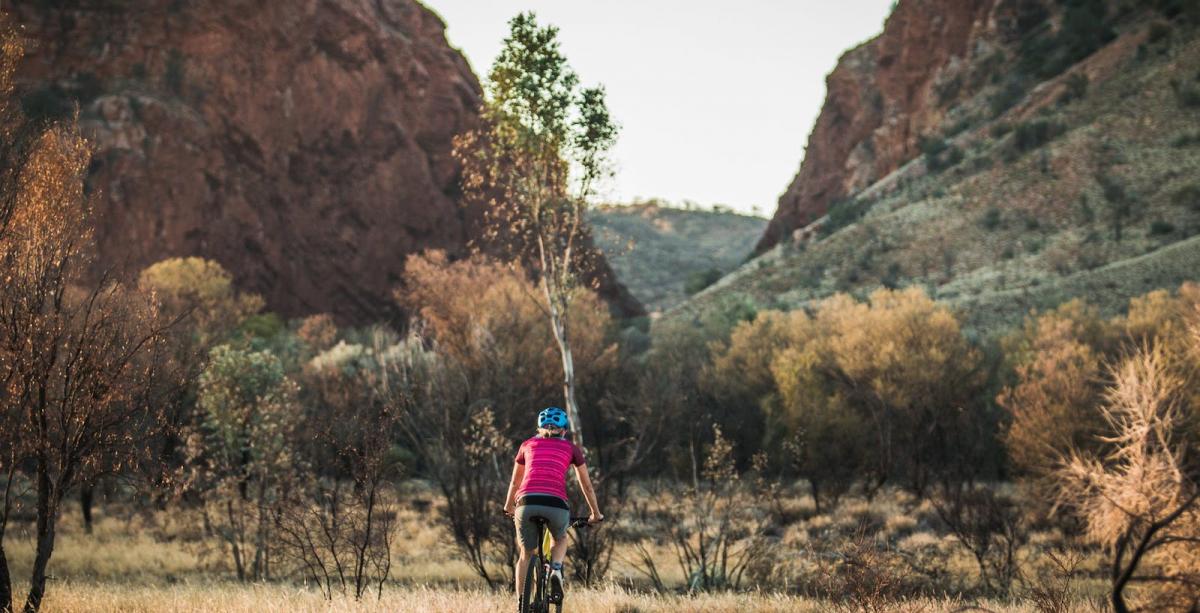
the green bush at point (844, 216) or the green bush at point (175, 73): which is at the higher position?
the green bush at point (175, 73)

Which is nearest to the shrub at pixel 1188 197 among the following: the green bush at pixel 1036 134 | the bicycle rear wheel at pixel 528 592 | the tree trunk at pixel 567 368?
the green bush at pixel 1036 134

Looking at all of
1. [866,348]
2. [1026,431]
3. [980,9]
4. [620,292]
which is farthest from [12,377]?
[980,9]

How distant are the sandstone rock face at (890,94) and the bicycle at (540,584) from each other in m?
96.9

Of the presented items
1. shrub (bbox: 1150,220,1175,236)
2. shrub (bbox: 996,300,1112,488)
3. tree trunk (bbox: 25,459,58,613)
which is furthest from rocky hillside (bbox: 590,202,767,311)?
tree trunk (bbox: 25,459,58,613)

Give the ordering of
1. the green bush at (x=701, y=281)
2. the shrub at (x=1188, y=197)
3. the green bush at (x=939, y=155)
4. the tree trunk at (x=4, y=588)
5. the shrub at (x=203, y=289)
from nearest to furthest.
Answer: the tree trunk at (x=4, y=588), the shrub at (x=203, y=289), the shrub at (x=1188, y=197), the green bush at (x=939, y=155), the green bush at (x=701, y=281)

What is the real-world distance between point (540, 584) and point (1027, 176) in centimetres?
6521

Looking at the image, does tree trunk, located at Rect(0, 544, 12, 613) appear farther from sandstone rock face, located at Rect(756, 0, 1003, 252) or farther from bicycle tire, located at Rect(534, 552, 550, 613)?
sandstone rock face, located at Rect(756, 0, 1003, 252)

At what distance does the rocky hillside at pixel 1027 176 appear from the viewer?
49500mm

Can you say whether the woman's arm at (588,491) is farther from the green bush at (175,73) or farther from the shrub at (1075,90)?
the shrub at (1075,90)

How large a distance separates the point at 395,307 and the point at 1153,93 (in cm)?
6057

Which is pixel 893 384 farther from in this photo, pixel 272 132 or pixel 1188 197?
pixel 272 132

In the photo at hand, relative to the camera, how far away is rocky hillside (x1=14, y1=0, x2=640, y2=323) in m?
56.3

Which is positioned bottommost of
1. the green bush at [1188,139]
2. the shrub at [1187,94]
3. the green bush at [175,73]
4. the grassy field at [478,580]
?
the grassy field at [478,580]

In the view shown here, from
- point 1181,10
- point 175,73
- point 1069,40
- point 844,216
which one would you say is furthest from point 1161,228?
point 175,73
